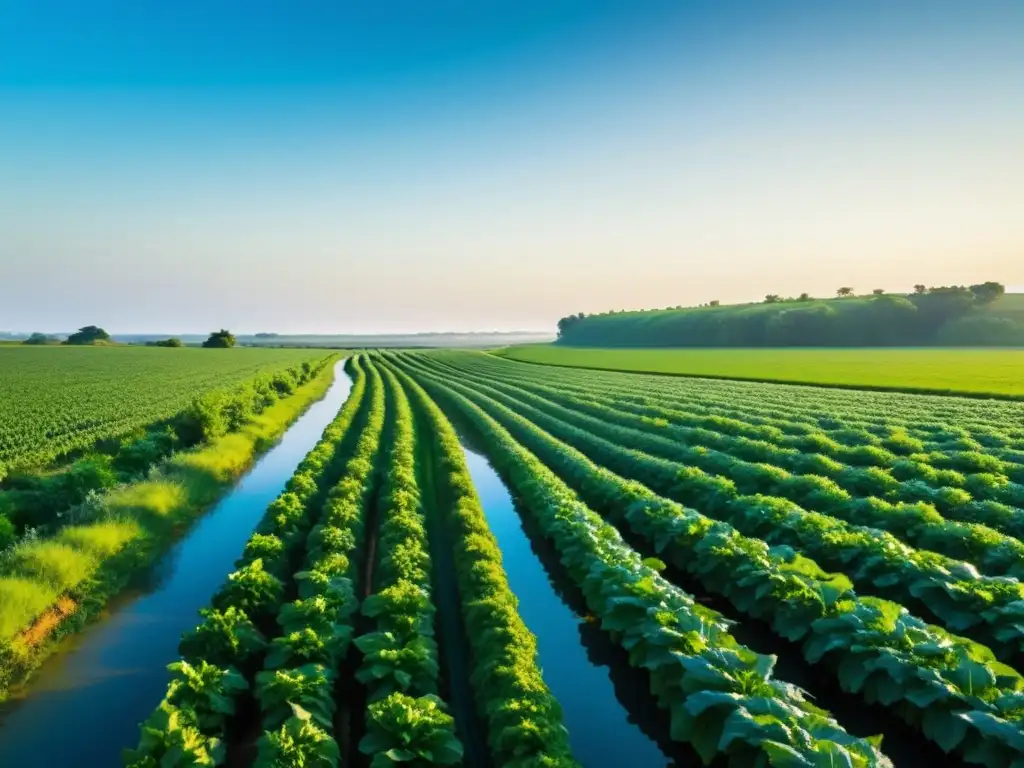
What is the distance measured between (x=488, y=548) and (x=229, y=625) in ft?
15.8

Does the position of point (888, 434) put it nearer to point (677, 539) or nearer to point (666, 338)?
point (677, 539)

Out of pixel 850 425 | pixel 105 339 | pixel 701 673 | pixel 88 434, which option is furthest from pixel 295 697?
pixel 105 339

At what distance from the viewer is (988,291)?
13000cm

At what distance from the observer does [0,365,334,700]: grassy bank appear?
8992 mm

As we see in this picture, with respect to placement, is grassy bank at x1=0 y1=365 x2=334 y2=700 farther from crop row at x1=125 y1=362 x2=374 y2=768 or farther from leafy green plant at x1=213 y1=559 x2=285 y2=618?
leafy green plant at x1=213 y1=559 x2=285 y2=618

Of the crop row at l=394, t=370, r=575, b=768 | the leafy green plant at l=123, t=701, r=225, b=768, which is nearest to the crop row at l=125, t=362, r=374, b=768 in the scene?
the leafy green plant at l=123, t=701, r=225, b=768


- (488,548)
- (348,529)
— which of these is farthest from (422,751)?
(348,529)

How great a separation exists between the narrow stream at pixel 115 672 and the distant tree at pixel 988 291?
16045cm

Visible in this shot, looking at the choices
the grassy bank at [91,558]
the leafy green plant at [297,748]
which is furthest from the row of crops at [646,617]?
the grassy bank at [91,558]

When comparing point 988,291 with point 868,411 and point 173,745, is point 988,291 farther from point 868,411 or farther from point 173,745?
point 173,745

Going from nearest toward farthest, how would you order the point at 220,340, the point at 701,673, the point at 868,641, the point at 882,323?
the point at 701,673
the point at 868,641
the point at 882,323
the point at 220,340

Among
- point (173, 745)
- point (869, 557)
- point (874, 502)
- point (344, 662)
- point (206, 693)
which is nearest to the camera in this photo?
point (173, 745)

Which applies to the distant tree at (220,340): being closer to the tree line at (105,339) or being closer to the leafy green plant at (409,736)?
the tree line at (105,339)

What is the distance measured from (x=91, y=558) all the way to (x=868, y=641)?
13.3m
